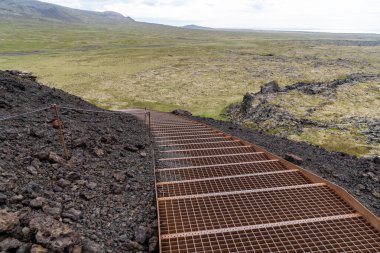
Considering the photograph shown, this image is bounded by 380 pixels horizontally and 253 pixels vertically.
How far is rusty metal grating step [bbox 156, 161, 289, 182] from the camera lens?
32.8 ft

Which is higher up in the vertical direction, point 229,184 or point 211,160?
point 229,184

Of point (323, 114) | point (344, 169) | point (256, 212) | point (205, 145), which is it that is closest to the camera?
point (256, 212)

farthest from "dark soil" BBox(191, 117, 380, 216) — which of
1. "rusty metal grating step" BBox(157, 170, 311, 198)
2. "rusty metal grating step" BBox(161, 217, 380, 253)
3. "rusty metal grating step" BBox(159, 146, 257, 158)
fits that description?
"rusty metal grating step" BBox(161, 217, 380, 253)

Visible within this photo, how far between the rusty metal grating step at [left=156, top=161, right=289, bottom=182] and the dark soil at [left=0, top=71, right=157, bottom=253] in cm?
62

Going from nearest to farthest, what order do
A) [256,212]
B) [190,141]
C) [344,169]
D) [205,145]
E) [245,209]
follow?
[256,212] < [245,209] < [344,169] < [205,145] < [190,141]

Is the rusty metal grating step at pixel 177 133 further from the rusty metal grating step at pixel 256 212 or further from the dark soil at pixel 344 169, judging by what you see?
the rusty metal grating step at pixel 256 212

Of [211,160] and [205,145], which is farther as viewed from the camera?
[205,145]

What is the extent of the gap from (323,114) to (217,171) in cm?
1892

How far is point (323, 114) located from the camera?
84.8ft

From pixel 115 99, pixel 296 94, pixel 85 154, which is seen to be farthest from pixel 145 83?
pixel 85 154

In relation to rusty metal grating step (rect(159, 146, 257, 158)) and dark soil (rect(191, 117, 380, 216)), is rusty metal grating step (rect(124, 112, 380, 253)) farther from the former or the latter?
dark soil (rect(191, 117, 380, 216))

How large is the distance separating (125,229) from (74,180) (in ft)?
8.00

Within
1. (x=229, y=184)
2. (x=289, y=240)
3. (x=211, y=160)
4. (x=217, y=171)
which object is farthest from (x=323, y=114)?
(x=289, y=240)

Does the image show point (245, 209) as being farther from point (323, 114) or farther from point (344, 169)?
point (323, 114)
